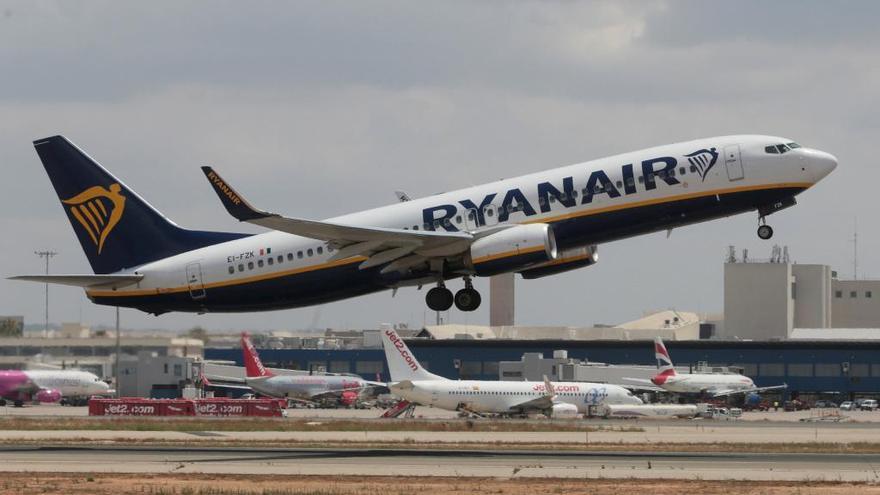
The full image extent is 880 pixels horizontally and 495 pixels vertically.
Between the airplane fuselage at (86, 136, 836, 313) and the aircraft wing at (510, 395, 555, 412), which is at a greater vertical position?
the airplane fuselage at (86, 136, 836, 313)

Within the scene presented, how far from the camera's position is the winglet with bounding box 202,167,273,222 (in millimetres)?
55062

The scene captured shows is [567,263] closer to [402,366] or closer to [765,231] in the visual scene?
[765,231]

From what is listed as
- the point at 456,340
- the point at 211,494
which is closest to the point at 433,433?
the point at 211,494

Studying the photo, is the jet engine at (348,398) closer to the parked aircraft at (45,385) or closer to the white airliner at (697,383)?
the parked aircraft at (45,385)

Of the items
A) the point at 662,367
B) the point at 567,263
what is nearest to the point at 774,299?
the point at 662,367

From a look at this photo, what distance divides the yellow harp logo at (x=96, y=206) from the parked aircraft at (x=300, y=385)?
53.7 meters

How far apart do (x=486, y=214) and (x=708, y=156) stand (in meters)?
8.89

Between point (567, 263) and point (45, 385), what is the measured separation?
76.4 m

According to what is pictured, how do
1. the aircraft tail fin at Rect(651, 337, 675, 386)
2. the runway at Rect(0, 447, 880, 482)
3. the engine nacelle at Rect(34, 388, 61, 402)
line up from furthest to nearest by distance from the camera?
1. the aircraft tail fin at Rect(651, 337, 675, 386)
2. the engine nacelle at Rect(34, 388, 61, 402)
3. the runway at Rect(0, 447, 880, 482)

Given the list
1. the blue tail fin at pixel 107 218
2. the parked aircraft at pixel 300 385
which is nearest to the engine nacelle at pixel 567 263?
the blue tail fin at pixel 107 218

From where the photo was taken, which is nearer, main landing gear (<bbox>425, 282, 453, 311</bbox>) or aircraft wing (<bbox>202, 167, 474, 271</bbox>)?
aircraft wing (<bbox>202, 167, 474, 271</bbox>)

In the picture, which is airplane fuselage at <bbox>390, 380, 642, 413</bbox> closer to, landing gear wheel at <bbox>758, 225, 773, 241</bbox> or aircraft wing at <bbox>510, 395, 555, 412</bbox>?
aircraft wing at <bbox>510, 395, 555, 412</bbox>

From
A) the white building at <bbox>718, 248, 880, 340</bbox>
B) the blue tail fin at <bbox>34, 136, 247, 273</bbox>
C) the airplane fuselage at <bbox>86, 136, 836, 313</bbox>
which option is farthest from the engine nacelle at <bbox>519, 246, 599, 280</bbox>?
the white building at <bbox>718, 248, 880, 340</bbox>

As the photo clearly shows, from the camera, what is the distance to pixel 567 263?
2495 inches
